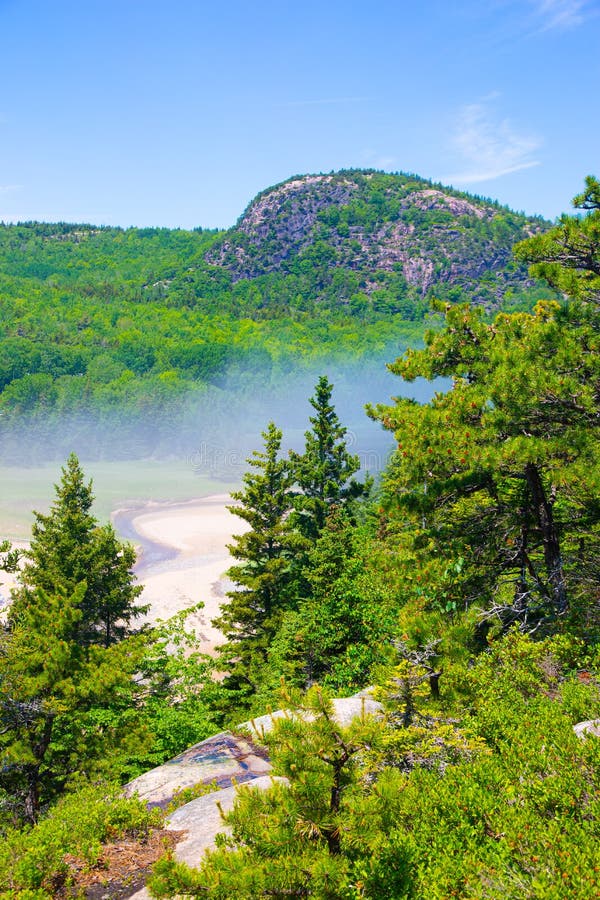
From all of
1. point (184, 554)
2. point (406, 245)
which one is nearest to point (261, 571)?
point (184, 554)

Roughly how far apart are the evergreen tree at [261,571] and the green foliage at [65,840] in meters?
13.4

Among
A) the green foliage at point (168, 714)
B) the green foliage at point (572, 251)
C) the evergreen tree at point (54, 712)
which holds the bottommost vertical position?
the green foliage at point (168, 714)

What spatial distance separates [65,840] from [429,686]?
525 cm

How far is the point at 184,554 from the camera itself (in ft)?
171

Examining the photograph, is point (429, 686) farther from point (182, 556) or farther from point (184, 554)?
point (184, 554)

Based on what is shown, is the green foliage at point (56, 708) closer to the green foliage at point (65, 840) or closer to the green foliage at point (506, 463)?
the green foliage at point (65, 840)

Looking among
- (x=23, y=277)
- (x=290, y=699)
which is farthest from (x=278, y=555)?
(x=23, y=277)

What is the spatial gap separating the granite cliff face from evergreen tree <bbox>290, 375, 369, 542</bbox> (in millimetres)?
146238

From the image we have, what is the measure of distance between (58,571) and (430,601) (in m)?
15.7

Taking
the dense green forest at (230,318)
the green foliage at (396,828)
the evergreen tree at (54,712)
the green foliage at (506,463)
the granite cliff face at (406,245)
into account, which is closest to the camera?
the green foliage at (396,828)

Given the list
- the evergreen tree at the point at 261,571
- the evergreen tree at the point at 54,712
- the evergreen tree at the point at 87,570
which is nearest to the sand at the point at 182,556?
the evergreen tree at the point at 261,571

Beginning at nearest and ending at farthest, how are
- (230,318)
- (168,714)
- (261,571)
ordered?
1. (168,714)
2. (261,571)
3. (230,318)

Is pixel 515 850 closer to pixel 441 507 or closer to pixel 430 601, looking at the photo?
pixel 430 601

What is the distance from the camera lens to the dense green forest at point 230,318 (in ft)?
377
